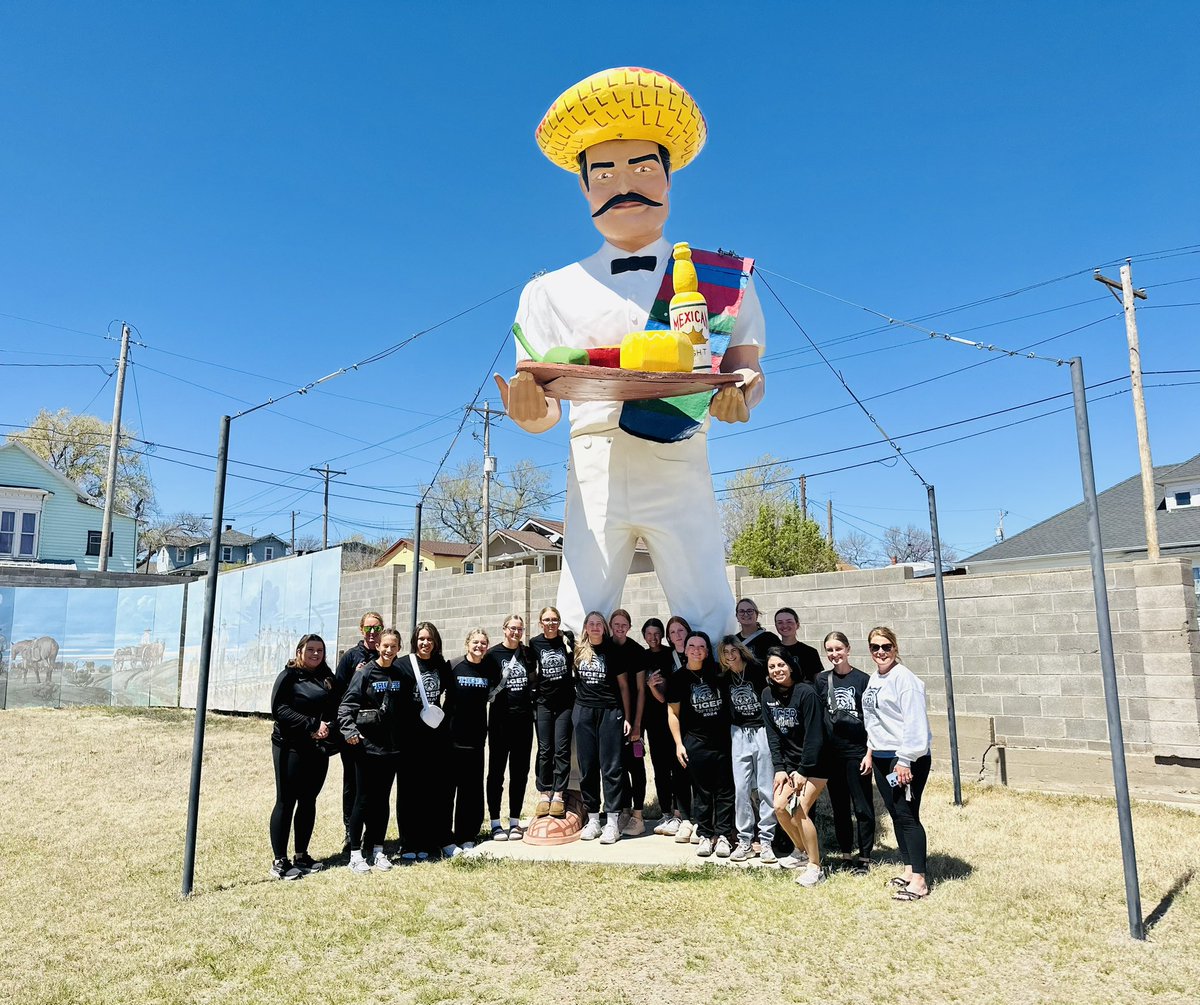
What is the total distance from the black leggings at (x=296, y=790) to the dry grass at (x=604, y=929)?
0.27 m

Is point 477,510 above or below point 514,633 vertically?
above

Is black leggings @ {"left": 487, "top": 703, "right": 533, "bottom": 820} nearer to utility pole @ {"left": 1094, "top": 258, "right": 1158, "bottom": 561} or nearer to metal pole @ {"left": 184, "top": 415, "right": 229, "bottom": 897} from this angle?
metal pole @ {"left": 184, "top": 415, "right": 229, "bottom": 897}

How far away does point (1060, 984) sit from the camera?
3.35 metres

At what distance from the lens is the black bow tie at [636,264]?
582 centimetres

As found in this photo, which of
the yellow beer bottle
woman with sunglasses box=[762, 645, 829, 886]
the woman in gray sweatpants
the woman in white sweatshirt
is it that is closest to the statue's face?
the yellow beer bottle

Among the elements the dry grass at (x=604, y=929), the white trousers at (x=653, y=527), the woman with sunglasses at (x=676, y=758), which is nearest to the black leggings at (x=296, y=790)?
the dry grass at (x=604, y=929)

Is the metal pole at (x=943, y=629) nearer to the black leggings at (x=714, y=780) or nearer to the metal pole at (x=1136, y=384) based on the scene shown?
the black leggings at (x=714, y=780)

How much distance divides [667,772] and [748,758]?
1021 millimetres

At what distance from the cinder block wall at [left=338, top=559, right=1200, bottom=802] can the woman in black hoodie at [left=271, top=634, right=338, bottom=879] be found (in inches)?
209

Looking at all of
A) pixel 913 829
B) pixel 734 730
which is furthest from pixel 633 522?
pixel 913 829

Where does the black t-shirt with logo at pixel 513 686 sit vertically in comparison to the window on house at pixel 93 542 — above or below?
below

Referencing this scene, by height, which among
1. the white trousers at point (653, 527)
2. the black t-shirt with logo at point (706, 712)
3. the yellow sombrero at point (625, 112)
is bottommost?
the black t-shirt with logo at point (706, 712)

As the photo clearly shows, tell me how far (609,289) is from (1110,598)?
4.82 m

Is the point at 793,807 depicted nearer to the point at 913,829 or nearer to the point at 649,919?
the point at 913,829
